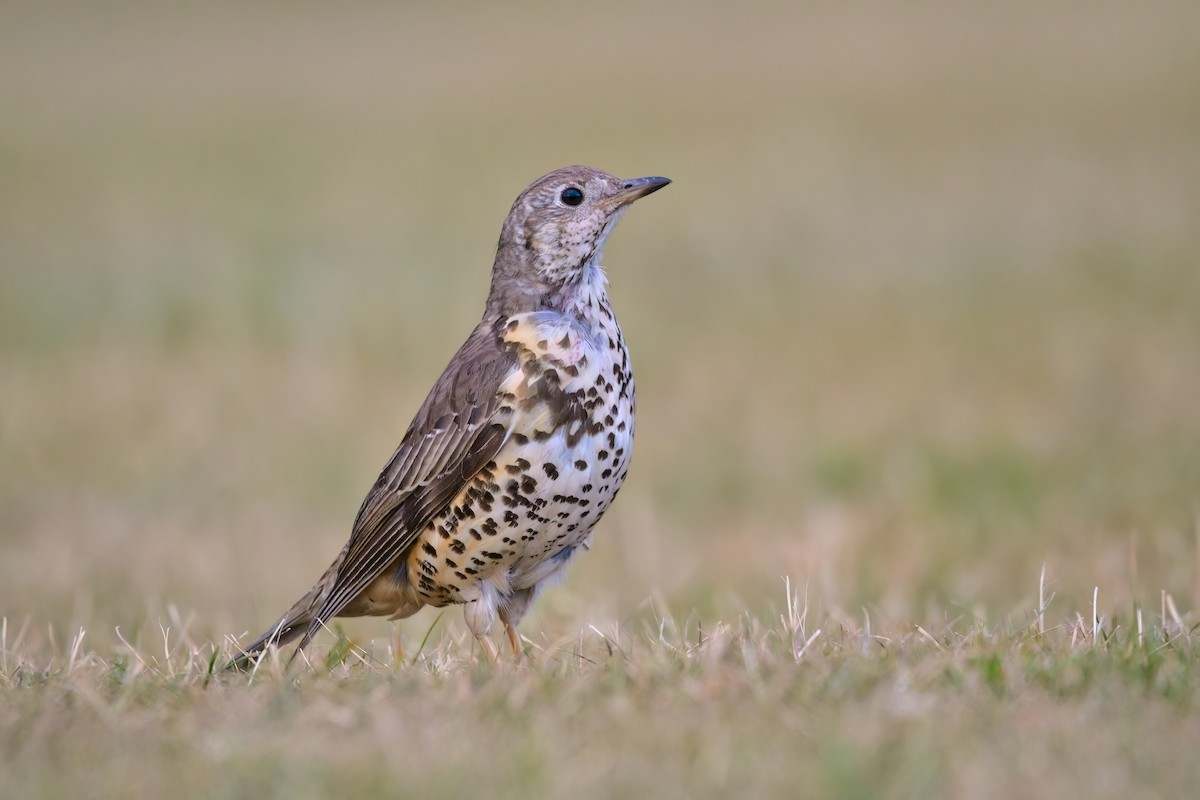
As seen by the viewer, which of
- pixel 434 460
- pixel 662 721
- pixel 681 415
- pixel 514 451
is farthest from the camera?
pixel 681 415

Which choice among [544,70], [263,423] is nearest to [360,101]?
[544,70]

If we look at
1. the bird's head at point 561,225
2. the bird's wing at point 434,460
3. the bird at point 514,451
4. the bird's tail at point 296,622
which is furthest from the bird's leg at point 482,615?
the bird's head at point 561,225

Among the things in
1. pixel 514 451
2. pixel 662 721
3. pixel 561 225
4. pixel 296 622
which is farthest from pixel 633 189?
pixel 662 721

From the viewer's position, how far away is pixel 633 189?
616 centimetres

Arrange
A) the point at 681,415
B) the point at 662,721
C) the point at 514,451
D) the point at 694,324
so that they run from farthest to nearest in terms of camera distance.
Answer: the point at 694,324, the point at 681,415, the point at 514,451, the point at 662,721

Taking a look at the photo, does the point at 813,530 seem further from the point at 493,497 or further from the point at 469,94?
the point at 469,94

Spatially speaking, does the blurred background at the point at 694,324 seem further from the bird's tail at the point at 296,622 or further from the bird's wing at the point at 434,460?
the bird's tail at the point at 296,622

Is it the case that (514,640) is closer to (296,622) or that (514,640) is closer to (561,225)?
(296,622)

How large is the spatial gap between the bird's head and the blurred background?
4.10 ft

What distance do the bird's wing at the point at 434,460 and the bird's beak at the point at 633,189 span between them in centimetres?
65

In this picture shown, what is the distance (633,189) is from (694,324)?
25.3ft

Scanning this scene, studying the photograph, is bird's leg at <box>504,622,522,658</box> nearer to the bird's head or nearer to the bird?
the bird

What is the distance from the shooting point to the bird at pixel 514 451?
218 inches

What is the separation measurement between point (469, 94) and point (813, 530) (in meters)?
17.5
